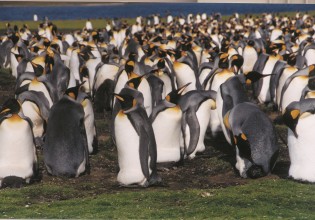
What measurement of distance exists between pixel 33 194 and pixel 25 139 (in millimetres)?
387

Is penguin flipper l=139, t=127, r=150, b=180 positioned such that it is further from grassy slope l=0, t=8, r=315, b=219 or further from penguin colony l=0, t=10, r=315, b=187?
grassy slope l=0, t=8, r=315, b=219

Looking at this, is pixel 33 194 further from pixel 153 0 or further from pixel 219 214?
pixel 153 0

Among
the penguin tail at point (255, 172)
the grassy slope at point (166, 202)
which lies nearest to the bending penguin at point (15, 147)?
the grassy slope at point (166, 202)

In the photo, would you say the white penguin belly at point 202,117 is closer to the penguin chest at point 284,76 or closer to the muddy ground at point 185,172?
the muddy ground at point 185,172

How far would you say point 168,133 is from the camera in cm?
473

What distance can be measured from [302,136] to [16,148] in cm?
181

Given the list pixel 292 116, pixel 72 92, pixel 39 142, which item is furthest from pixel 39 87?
pixel 292 116

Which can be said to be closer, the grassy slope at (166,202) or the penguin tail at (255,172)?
the grassy slope at (166,202)

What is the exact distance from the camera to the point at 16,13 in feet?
114

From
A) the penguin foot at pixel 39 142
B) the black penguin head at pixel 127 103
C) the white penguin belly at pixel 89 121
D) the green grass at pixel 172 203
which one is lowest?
the green grass at pixel 172 203

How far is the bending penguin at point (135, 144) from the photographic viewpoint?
13.8 feet

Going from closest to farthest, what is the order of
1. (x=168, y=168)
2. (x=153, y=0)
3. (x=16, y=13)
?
(x=153, y=0) → (x=168, y=168) → (x=16, y=13)

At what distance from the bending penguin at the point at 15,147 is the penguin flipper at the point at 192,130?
1.34m

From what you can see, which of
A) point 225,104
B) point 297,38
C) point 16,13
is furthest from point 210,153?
point 16,13
